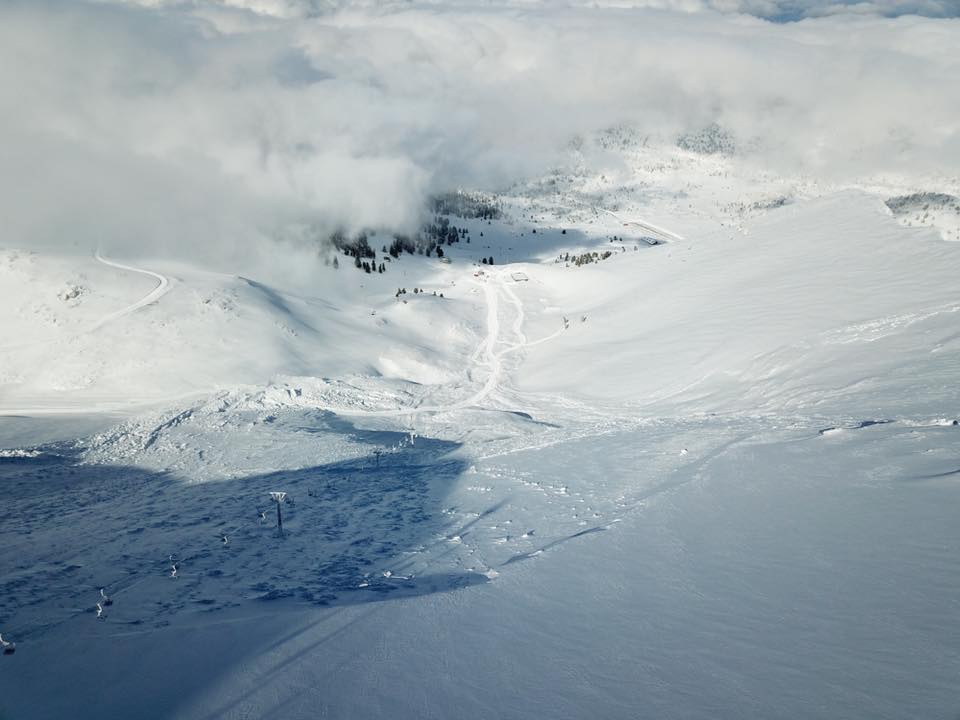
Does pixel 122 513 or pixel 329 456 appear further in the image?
pixel 329 456

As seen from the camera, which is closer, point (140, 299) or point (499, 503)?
point (499, 503)

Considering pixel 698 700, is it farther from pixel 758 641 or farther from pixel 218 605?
pixel 218 605

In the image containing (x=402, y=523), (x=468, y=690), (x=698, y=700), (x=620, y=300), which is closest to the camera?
(x=698, y=700)

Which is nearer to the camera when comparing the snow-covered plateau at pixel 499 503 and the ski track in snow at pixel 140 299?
the snow-covered plateau at pixel 499 503

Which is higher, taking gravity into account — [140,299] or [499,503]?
[140,299]

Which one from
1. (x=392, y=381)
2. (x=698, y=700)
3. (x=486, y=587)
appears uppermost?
(x=698, y=700)

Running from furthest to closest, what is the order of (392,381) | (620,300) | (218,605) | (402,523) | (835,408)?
(620,300), (392,381), (835,408), (402,523), (218,605)

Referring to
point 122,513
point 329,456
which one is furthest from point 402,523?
point 122,513

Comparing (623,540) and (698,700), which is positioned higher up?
(698,700)

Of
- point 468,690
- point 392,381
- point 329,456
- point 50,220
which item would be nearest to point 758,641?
point 468,690

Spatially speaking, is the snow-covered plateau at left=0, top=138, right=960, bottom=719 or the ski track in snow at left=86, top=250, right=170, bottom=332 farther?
the ski track in snow at left=86, top=250, right=170, bottom=332
